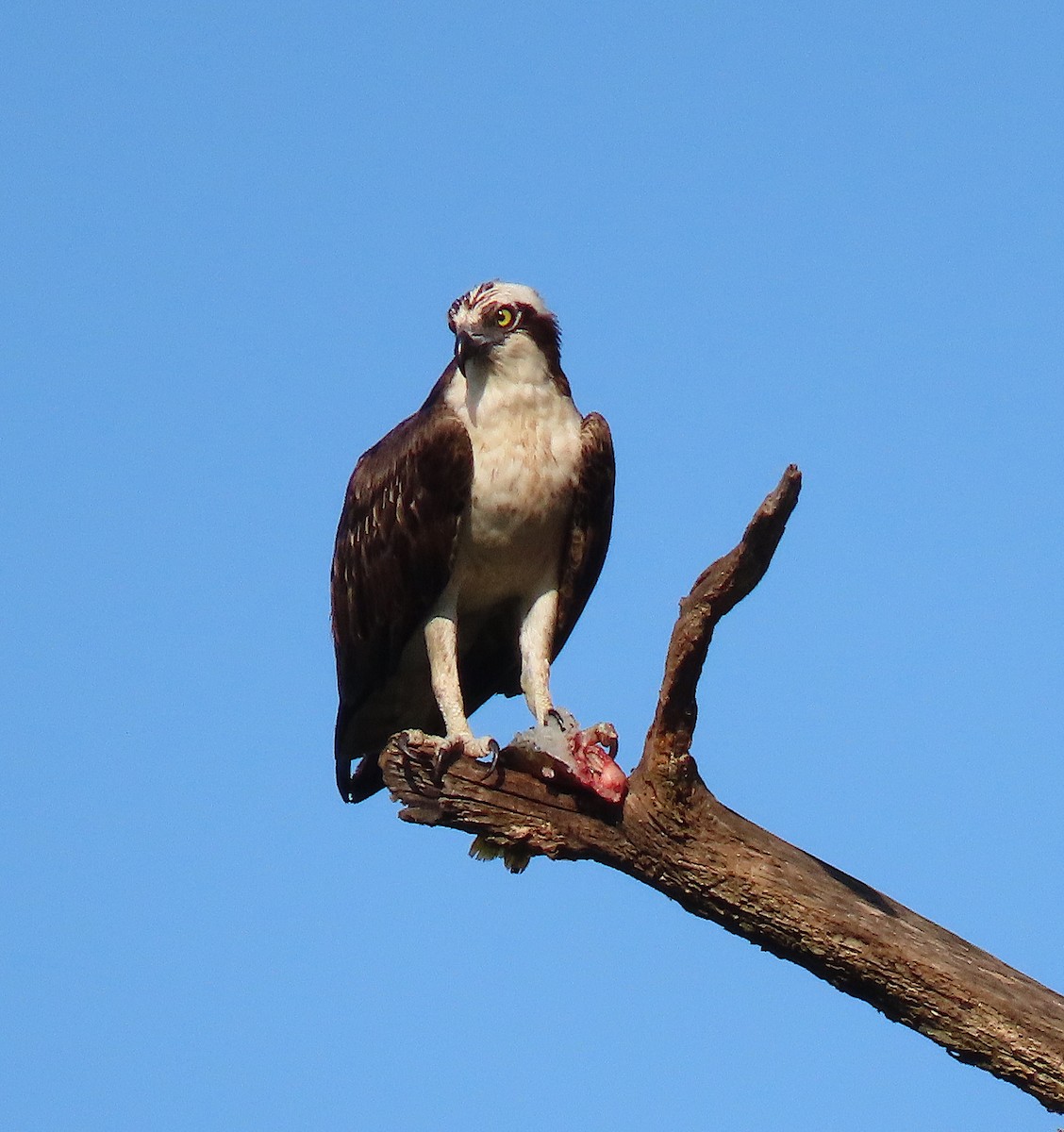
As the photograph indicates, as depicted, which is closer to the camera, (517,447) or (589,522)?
(517,447)


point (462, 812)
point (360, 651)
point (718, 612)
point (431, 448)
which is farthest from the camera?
point (360, 651)

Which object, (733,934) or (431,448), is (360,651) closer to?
(431,448)

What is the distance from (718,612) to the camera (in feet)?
22.2

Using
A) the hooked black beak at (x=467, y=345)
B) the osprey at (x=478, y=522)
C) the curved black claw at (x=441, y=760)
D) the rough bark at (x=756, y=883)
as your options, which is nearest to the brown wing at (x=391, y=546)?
the osprey at (x=478, y=522)

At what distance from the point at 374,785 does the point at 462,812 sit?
1.86 meters

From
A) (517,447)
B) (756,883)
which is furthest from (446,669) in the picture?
(756,883)

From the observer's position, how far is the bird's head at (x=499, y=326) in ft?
27.5

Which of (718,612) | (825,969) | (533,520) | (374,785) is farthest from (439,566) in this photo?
(825,969)

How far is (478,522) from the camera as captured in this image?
8312 mm

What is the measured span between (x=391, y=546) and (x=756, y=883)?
8.24 ft

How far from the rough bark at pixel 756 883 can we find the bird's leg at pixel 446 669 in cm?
73

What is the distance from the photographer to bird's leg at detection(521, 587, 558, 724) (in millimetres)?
8570

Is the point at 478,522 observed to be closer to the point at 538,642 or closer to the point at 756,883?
the point at 538,642

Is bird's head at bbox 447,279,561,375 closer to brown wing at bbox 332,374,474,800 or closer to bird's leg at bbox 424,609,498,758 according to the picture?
brown wing at bbox 332,374,474,800
